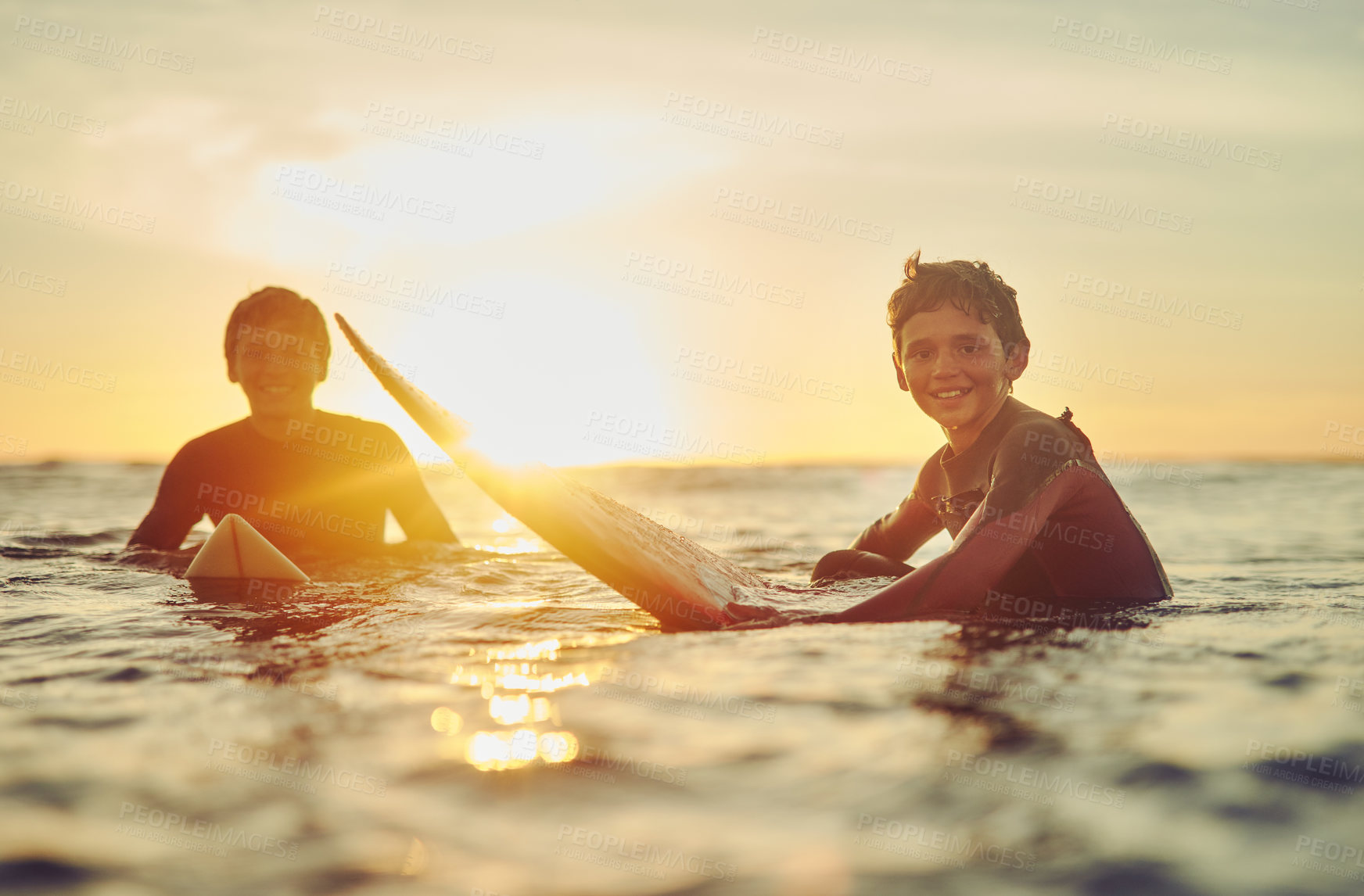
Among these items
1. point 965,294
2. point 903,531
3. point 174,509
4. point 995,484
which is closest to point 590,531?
point 995,484

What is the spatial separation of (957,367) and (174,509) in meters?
5.03

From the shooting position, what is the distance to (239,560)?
4.92 m

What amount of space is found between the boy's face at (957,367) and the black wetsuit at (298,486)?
3.67 m

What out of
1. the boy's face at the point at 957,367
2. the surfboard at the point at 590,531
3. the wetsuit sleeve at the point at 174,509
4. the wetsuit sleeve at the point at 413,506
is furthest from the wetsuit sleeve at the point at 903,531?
the wetsuit sleeve at the point at 174,509

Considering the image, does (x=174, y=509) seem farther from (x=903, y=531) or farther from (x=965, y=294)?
(x=965, y=294)

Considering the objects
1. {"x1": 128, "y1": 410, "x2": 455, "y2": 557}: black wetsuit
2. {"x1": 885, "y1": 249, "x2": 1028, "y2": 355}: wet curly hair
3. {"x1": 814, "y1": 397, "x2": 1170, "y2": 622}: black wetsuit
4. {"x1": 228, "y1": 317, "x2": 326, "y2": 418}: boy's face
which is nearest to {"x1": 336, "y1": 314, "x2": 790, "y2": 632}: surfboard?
{"x1": 814, "y1": 397, "x2": 1170, "y2": 622}: black wetsuit

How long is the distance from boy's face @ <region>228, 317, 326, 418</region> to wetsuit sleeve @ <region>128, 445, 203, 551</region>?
0.57 metres

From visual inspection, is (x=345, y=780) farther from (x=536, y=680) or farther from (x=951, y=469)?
(x=951, y=469)

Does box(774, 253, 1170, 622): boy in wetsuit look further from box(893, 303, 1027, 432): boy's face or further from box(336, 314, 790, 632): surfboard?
box(336, 314, 790, 632): surfboard

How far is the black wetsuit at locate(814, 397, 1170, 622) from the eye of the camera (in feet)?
11.5

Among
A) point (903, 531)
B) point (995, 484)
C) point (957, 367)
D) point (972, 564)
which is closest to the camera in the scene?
point (972, 564)

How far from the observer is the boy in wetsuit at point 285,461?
18.6 ft

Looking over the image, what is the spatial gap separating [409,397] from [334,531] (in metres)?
2.71

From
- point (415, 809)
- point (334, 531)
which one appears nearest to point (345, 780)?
point (415, 809)
